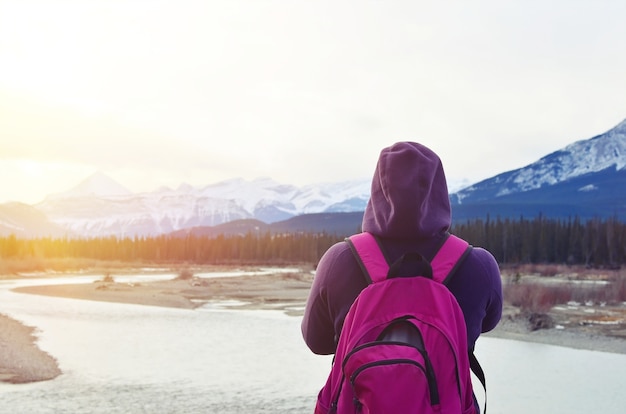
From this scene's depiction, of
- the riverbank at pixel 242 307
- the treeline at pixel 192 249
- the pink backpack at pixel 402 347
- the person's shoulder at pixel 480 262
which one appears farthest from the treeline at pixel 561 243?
the pink backpack at pixel 402 347

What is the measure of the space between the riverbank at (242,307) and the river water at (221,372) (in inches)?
27.7

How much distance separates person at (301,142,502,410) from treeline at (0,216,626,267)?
79048 mm

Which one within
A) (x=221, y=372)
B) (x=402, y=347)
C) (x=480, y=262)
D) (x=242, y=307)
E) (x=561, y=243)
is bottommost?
(x=221, y=372)

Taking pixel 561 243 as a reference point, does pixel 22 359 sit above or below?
below

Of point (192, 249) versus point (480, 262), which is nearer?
point (480, 262)

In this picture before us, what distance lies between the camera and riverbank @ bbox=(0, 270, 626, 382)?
1788 cm

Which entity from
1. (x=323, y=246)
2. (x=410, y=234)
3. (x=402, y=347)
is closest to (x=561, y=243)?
(x=323, y=246)

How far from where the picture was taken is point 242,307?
3488cm

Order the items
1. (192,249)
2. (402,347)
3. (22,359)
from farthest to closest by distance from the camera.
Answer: (192,249), (22,359), (402,347)

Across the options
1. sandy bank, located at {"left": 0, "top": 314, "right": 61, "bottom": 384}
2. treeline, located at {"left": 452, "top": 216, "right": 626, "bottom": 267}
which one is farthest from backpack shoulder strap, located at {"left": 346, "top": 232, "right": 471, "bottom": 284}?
treeline, located at {"left": 452, "top": 216, "right": 626, "bottom": 267}

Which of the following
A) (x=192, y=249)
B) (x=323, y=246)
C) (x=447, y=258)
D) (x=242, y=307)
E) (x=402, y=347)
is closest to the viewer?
(x=402, y=347)

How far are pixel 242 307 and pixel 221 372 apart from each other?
18668 mm

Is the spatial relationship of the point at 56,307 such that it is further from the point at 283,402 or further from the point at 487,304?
the point at 487,304

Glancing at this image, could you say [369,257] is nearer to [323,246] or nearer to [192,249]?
[323,246]
